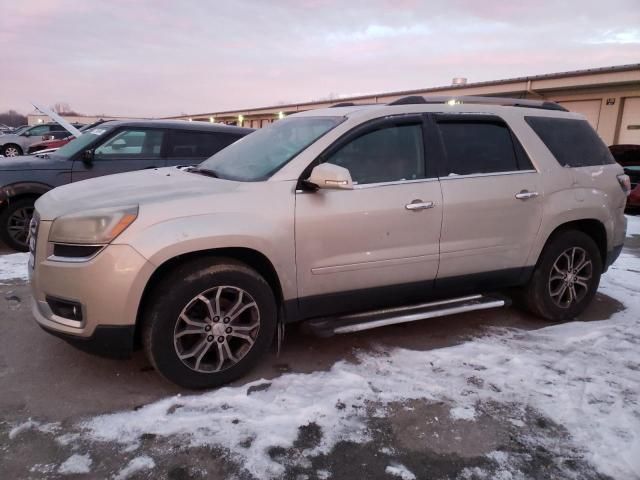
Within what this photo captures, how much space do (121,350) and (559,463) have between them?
2.47 meters

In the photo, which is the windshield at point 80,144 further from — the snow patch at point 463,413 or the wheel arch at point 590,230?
the snow patch at point 463,413

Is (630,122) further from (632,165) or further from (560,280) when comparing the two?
(560,280)

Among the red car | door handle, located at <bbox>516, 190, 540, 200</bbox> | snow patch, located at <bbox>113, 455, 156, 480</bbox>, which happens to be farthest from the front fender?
the red car

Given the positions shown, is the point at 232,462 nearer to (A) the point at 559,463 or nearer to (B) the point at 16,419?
(B) the point at 16,419

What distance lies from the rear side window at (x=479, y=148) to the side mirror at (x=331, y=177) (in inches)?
41.1

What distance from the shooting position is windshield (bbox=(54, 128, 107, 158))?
21.7ft

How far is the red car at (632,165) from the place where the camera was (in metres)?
11.0

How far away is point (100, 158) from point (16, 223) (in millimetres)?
1352

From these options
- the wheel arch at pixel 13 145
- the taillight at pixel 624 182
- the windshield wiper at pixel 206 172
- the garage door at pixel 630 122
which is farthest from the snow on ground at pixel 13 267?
the garage door at pixel 630 122

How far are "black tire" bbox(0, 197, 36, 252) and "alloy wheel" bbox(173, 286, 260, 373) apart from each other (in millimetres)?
4455

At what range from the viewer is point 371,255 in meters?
3.36

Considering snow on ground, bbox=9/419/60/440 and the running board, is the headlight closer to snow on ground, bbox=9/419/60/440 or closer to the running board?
snow on ground, bbox=9/419/60/440

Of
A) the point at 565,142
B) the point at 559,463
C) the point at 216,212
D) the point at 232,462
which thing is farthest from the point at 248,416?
the point at 565,142

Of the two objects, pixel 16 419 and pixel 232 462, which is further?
pixel 16 419
